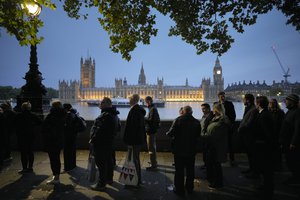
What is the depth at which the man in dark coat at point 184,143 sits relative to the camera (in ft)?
14.5

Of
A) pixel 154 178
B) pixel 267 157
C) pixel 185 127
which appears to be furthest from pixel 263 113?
pixel 154 178

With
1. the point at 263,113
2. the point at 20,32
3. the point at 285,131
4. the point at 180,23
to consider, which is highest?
the point at 180,23

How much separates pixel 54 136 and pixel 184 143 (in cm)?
246

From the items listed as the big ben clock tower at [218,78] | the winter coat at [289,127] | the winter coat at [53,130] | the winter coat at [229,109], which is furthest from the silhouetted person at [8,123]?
the big ben clock tower at [218,78]

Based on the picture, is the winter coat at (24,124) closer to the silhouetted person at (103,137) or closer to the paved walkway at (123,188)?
the paved walkway at (123,188)

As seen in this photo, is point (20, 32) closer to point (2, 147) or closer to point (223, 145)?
point (2, 147)

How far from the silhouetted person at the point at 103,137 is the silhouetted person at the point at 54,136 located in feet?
2.61

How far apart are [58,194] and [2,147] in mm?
2604

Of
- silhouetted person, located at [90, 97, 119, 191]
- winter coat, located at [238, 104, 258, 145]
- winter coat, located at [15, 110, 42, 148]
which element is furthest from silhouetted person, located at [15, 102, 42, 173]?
winter coat, located at [238, 104, 258, 145]

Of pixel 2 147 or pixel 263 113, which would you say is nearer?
pixel 263 113

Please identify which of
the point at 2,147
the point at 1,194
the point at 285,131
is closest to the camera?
the point at 1,194

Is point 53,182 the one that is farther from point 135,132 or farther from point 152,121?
point 152,121

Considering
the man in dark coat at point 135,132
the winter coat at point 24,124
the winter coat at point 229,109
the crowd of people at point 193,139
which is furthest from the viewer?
the winter coat at point 229,109

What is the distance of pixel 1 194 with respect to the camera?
14.3 feet
